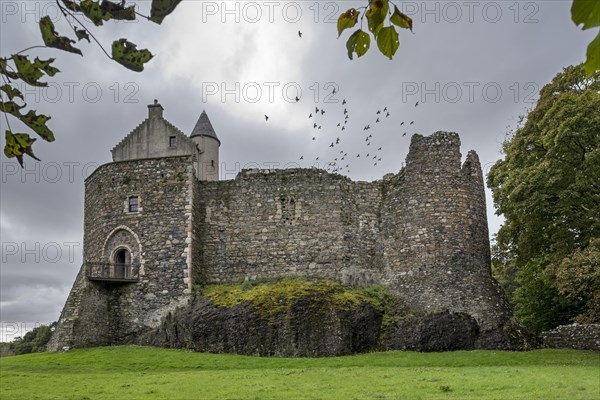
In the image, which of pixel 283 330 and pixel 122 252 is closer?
pixel 283 330

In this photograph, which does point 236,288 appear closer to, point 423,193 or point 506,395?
point 423,193

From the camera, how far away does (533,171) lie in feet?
70.3

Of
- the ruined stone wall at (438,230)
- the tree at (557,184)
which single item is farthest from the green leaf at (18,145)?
the ruined stone wall at (438,230)

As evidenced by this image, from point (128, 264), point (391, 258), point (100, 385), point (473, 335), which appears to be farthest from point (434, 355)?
point (128, 264)

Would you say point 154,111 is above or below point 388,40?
above

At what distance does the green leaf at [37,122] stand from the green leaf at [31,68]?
0.55ft

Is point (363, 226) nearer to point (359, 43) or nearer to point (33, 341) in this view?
point (359, 43)

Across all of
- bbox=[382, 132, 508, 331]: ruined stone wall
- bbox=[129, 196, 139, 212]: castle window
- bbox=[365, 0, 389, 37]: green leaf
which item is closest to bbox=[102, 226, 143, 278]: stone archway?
bbox=[129, 196, 139, 212]: castle window

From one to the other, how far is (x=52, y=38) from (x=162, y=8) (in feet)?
2.27

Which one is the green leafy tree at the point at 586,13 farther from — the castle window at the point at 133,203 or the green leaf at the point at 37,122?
the castle window at the point at 133,203

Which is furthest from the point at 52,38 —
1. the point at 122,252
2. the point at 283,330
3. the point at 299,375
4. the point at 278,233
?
the point at 122,252

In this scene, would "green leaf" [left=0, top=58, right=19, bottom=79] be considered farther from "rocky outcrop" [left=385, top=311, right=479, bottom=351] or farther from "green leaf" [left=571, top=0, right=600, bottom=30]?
"rocky outcrop" [left=385, top=311, right=479, bottom=351]

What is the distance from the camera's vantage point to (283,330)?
22281 millimetres

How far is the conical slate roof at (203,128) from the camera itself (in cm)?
3741
